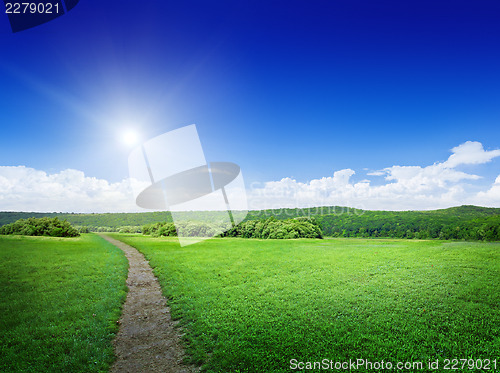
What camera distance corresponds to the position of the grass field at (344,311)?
6.77 metres

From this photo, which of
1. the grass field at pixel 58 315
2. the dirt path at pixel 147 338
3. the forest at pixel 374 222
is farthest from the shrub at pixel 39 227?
the dirt path at pixel 147 338

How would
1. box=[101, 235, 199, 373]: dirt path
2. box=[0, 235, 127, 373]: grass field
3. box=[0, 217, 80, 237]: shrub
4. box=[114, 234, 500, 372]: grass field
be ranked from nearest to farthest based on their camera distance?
box=[114, 234, 500, 372]: grass field < box=[101, 235, 199, 373]: dirt path < box=[0, 235, 127, 373]: grass field < box=[0, 217, 80, 237]: shrub

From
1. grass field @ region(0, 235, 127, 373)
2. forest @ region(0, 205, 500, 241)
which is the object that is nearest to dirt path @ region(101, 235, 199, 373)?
grass field @ region(0, 235, 127, 373)

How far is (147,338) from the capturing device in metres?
8.56

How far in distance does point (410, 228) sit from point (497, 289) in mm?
51625

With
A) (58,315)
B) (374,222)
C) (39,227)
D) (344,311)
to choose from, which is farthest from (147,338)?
(374,222)

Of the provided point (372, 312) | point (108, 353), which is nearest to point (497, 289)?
point (372, 312)

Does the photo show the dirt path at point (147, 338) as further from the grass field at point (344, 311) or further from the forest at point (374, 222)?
the forest at point (374, 222)

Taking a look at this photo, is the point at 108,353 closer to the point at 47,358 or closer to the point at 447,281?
the point at 47,358

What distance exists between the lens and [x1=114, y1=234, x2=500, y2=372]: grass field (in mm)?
6766

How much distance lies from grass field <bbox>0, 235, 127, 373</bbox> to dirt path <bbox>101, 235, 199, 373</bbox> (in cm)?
39

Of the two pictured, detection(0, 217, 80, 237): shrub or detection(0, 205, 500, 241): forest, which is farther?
detection(0, 217, 80, 237): shrub

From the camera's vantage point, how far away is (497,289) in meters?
9.84

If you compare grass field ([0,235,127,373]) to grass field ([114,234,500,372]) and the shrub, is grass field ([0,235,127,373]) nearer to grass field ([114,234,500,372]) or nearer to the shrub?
grass field ([114,234,500,372])
